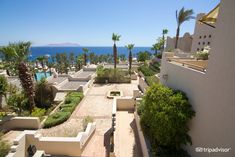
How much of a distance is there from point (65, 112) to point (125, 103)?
660 centimetres

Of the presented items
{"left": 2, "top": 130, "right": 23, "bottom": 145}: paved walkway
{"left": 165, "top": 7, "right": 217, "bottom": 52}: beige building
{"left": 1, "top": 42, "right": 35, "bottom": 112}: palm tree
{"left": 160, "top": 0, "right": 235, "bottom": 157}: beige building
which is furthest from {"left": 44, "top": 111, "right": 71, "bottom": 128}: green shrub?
{"left": 165, "top": 7, "right": 217, "bottom": 52}: beige building

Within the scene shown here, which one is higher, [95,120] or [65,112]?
[65,112]

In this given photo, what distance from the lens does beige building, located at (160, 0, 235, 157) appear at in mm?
5223

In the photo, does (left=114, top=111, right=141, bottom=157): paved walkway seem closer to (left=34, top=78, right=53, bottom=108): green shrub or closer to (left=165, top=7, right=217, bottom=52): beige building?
(left=34, top=78, right=53, bottom=108): green shrub

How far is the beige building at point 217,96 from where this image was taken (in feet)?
17.1

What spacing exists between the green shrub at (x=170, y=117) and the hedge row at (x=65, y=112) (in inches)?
365

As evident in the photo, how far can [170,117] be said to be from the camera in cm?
709

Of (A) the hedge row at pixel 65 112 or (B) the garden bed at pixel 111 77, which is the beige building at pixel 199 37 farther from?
(A) the hedge row at pixel 65 112

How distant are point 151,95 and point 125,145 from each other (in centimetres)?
492

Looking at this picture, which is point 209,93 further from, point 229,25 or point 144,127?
point 144,127

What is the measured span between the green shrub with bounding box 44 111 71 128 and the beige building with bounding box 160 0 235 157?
36.8ft

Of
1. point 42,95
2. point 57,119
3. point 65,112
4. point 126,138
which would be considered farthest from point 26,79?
point 126,138

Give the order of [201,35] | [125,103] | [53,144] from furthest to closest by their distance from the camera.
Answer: [201,35] → [125,103] → [53,144]

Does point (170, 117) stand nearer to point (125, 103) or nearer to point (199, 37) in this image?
point (125, 103)
